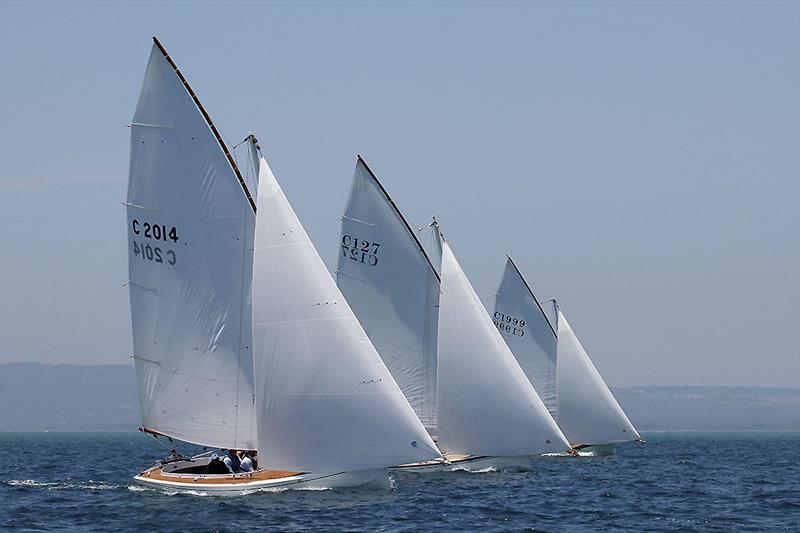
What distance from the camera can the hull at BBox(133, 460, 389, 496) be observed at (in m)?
40.6

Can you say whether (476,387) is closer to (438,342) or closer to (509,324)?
(438,342)

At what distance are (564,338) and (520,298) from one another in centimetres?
390

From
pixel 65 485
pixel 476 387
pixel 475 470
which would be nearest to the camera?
pixel 476 387

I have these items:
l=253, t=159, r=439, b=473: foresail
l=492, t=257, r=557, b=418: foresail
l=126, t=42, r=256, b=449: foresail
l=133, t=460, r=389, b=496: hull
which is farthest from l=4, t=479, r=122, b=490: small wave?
Answer: l=492, t=257, r=557, b=418: foresail

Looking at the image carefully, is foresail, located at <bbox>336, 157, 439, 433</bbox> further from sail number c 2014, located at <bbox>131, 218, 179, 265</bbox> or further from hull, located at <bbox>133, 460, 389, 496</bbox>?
hull, located at <bbox>133, 460, 389, 496</bbox>

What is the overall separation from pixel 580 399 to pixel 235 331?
125 feet

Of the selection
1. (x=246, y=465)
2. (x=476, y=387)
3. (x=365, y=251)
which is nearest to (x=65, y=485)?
(x=246, y=465)

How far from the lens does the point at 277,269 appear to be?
40.9 meters

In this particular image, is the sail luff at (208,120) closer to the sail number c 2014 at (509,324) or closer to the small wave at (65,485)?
the small wave at (65,485)

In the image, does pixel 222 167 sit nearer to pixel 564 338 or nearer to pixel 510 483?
pixel 510 483

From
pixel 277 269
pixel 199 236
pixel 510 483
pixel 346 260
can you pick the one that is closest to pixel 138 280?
pixel 199 236

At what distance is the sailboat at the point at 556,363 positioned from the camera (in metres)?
76.2

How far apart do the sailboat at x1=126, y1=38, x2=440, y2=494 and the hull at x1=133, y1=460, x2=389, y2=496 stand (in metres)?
0.05

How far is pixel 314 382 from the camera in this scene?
4028 centimetres
